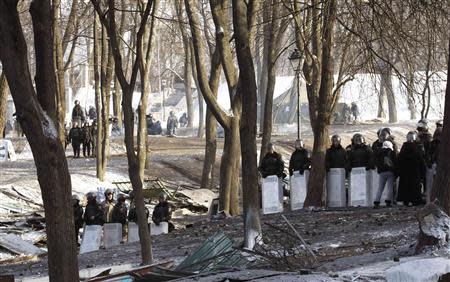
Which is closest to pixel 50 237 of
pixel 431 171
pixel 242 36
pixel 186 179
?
pixel 242 36

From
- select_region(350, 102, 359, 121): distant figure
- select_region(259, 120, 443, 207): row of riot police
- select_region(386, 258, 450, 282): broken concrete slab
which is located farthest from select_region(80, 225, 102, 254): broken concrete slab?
select_region(350, 102, 359, 121): distant figure

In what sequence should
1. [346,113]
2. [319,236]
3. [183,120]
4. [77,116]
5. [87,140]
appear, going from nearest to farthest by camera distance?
[319,236], [87,140], [77,116], [346,113], [183,120]

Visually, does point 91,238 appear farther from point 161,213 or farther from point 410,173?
point 410,173

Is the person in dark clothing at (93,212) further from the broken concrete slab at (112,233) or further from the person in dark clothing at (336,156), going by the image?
the person in dark clothing at (336,156)

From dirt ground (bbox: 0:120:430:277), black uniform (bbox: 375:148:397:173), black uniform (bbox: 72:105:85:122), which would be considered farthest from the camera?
black uniform (bbox: 72:105:85:122)

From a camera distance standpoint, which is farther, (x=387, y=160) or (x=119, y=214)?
(x=119, y=214)

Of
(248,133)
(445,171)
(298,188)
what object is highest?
(248,133)

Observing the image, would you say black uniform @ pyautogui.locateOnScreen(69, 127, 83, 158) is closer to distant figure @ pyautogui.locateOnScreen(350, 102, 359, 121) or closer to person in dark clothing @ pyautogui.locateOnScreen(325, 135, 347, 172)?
person in dark clothing @ pyautogui.locateOnScreen(325, 135, 347, 172)

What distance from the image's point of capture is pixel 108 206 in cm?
2700

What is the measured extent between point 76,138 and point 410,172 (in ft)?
84.8

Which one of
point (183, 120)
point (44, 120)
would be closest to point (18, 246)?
point (44, 120)

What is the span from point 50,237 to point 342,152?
1324cm

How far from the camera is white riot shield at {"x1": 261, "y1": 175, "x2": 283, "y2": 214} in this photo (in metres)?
25.9

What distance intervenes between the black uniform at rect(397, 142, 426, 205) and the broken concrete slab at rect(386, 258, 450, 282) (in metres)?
11.2
